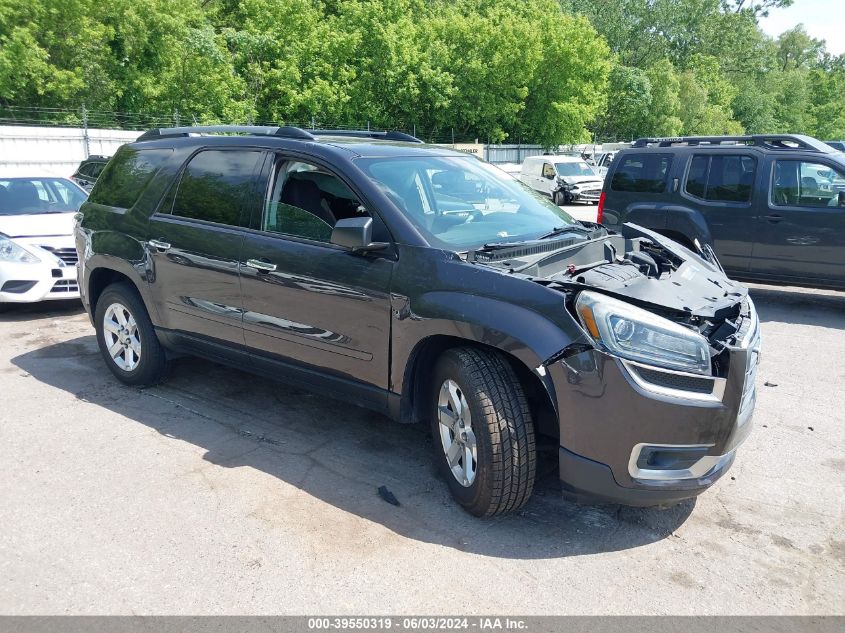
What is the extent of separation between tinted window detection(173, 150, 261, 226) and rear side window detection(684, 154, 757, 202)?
242 inches

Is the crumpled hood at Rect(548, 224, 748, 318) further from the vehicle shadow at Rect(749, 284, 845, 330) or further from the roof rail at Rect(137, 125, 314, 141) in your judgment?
the vehicle shadow at Rect(749, 284, 845, 330)

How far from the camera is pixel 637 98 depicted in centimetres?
4766

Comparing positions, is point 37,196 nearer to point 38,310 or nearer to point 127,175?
point 38,310

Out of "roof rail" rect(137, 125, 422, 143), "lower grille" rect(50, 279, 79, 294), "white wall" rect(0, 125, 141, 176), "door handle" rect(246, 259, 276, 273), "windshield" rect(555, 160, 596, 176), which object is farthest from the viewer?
"windshield" rect(555, 160, 596, 176)

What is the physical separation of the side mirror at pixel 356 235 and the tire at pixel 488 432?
0.72 meters

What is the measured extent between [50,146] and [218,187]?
2073 centimetres

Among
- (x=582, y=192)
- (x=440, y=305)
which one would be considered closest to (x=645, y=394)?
(x=440, y=305)

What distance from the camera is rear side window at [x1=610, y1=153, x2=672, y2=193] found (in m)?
9.19

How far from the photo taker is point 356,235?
12.6ft

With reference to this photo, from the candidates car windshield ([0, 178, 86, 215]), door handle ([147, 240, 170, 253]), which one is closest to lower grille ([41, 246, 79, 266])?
car windshield ([0, 178, 86, 215])

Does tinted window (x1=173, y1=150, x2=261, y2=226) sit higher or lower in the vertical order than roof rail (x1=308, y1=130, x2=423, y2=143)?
lower

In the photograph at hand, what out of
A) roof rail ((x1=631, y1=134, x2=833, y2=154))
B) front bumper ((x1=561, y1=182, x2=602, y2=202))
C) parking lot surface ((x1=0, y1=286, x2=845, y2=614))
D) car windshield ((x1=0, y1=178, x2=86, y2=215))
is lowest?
front bumper ((x1=561, y1=182, x2=602, y2=202))

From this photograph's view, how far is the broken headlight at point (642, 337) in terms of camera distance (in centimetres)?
320

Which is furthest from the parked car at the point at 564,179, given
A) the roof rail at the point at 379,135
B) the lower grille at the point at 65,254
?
the roof rail at the point at 379,135
